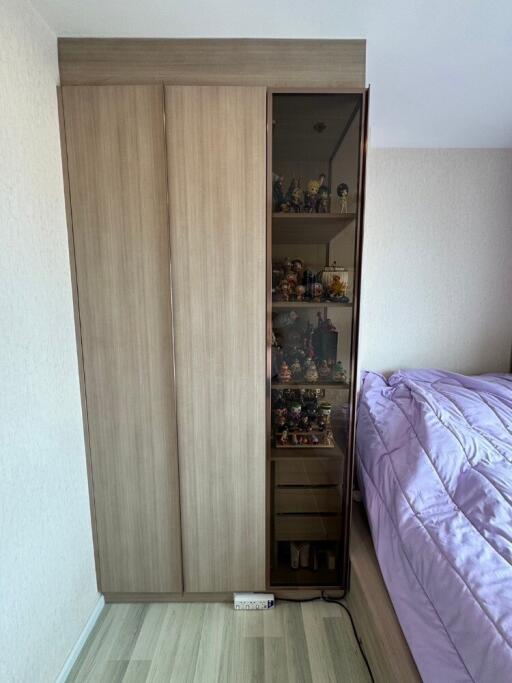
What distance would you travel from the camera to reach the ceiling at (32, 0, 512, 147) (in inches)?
40.5

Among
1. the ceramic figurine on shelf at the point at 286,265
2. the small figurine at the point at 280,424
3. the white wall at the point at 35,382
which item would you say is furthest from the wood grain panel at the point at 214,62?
the small figurine at the point at 280,424

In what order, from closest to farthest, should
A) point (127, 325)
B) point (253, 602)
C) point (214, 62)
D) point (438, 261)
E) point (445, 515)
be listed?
1. point (445, 515)
2. point (214, 62)
3. point (127, 325)
4. point (253, 602)
5. point (438, 261)

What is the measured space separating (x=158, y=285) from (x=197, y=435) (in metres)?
0.67

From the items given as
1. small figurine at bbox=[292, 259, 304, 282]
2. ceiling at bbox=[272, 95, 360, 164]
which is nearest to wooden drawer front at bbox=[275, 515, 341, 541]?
small figurine at bbox=[292, 259, 304, 282]

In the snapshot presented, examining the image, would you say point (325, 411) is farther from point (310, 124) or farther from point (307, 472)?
point (310, 124)

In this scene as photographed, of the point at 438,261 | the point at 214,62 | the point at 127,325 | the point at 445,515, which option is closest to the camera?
the point at 445,515

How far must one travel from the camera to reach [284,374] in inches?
53.3

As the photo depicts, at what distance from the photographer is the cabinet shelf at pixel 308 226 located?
4.06 feet

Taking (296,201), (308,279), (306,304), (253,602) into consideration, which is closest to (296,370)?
(306,304)

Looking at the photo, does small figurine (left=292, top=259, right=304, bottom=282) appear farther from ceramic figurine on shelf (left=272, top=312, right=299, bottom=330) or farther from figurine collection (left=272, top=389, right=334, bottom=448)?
figurine collection (left=272, top=389, right=334, bottom=448)

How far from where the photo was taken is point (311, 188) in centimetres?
127

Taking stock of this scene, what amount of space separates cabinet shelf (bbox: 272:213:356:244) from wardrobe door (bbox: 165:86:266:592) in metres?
0.08

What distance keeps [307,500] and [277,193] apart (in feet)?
4.61

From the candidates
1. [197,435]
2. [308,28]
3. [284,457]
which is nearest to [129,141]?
[308,28]
